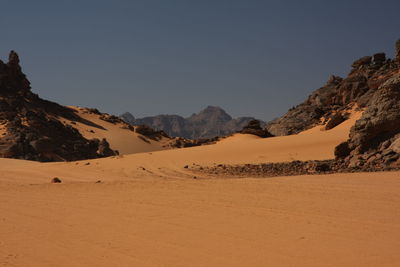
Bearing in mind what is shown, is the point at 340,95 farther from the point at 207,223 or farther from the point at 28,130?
the point at 207,223

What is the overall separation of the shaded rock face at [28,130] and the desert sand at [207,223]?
78.0 ft

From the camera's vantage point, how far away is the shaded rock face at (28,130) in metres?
33.7

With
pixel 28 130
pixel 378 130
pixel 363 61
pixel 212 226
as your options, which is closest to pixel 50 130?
pixel 28 130

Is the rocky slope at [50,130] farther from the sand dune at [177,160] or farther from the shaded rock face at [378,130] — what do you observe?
the shaded rock face at [378,130]

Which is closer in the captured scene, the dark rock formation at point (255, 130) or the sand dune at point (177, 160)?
the sand dune at point (177, 160)

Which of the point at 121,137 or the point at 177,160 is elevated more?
the point at 121,137

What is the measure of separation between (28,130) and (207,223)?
3525 cm

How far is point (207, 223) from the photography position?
20.2ft

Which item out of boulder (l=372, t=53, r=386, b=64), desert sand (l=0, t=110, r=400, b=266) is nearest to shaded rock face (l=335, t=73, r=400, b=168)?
desert sand (l=0, t=110, r=400, b=266)

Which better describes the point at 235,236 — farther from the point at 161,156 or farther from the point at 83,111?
the point at 83,111

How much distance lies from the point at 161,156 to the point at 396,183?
14.9m

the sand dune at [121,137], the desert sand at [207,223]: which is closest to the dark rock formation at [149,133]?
the sand dune at [121,137]

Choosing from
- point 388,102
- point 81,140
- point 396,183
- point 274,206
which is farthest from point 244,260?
point 81,140

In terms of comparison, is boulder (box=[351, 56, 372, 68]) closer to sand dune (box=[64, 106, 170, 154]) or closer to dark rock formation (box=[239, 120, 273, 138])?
dark rock formation (box=[239, 120, 273, 138])
